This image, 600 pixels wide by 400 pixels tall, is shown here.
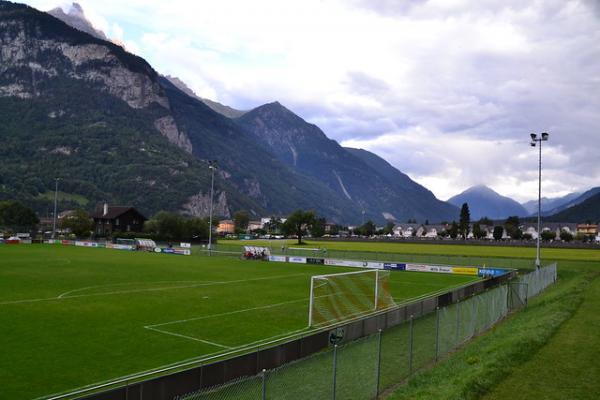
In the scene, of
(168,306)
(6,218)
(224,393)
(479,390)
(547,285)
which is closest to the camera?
(224,393)

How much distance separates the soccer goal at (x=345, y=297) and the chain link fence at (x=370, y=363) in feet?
12.6

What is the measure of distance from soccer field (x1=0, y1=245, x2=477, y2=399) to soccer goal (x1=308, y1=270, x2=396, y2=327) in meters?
1.15

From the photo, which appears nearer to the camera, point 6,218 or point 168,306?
point 168,306

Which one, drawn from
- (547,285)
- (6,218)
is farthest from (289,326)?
(6,218)

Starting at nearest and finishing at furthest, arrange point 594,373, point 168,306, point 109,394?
point 109,394 → point 594,373 → point 168,306

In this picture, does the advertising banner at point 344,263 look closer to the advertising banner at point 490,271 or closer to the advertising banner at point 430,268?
the advertising banner at point 430,268

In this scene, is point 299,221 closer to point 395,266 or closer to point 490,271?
point 395,266

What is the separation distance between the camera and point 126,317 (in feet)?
83.4

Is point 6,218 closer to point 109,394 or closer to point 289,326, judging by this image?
point 289,326

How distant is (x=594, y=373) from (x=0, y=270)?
4700 centimetres

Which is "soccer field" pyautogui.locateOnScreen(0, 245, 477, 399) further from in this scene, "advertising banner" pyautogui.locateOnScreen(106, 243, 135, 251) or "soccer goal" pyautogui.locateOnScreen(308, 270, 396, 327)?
"advertising banner" pyautogui.locateOnScreen(106, 243, 135, 251)

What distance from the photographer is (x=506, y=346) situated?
17734mm

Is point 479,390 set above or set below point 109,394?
below

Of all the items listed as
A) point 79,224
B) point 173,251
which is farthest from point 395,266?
point 79,224
